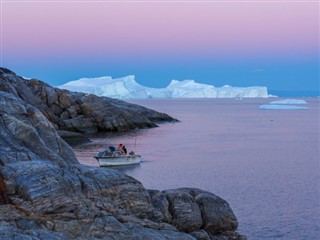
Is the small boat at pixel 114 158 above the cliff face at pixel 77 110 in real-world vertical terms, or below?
below

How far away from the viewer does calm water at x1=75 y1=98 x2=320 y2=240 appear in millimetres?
27345

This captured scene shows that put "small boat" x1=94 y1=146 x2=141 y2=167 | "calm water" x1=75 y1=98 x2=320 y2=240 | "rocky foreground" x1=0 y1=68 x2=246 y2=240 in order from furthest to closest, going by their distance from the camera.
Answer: "small boat" x1=94 y1=146 x2=141 y2=167, "calm water" x1=75 y1=98 x2=320 y2=240, "rocky foreground" x1=0 y1=68 x2=246 y2=240

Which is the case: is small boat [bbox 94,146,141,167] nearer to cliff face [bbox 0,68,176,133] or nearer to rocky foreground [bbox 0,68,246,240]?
rocky foreground [bbox 0,68,246,240]

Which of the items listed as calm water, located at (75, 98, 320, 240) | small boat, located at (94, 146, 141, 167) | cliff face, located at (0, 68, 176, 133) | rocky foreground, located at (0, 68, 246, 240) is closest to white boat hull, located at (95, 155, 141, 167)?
small boat, located at (94, 146, 141, 167)

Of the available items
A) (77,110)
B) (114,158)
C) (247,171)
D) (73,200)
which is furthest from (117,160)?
(77,110)

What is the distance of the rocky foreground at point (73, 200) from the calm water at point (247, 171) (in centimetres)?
471

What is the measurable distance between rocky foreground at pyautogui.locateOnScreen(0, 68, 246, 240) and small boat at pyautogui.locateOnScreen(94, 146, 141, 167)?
20095 mm

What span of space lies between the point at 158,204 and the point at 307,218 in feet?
36.2

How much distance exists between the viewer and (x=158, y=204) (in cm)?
2023

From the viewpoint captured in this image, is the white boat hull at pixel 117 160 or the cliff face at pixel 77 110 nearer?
the white boat hull at pixel 117 160

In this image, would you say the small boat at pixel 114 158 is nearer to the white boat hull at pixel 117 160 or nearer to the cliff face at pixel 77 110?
the white boat hull at pixel 117 160

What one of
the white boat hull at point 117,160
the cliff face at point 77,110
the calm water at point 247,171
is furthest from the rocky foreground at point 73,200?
the cliff face at point 77,110

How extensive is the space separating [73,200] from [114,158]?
2756 centimetres

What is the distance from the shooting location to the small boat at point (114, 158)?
44.2 m
